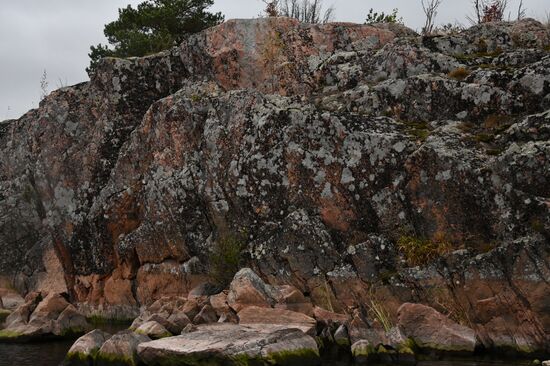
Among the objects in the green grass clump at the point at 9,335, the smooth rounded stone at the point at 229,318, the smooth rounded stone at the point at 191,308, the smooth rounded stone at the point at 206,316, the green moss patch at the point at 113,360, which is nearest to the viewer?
the green moss patch at the point at 113,360

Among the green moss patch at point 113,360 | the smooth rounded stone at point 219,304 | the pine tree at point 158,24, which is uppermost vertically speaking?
the pine tree at point 158,24

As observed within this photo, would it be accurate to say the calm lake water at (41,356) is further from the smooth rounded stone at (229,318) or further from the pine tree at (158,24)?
the pine tree at (158,24)

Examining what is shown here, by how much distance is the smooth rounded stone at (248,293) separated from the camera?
62.7 feet

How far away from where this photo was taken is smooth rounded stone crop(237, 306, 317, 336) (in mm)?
18047

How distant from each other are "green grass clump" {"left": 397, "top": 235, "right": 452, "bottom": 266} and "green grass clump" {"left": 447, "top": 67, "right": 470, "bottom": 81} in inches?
272

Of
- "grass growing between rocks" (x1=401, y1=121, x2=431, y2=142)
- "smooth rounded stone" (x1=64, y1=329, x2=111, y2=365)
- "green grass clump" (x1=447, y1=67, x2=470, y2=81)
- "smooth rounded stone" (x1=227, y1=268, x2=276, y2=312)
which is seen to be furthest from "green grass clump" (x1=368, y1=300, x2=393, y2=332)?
"green grass clump" (x1=447, y1=67, x2=470, y2=81)

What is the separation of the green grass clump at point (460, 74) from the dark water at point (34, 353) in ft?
54.6

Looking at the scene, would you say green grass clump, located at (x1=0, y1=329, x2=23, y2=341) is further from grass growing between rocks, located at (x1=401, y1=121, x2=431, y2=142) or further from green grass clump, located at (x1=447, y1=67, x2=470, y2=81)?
green grass clump, located at (x1=447, y1=67, x2=470, y2=81)

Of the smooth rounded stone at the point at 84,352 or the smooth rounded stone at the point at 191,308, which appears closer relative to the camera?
the smooth rounded stone at the point at 84,352

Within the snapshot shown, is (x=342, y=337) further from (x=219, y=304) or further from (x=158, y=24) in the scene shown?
(x=158, y=24)

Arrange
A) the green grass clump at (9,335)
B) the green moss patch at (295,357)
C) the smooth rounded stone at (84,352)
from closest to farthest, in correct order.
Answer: the green moss patch at (295,357)
the smooth rounded stone at (84,352)
the green grass clump at (9,335)

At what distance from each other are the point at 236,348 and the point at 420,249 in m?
7.10

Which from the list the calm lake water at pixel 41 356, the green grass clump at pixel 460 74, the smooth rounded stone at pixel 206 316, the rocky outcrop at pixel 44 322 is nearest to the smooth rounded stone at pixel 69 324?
the rocky outcrop at pixel 44 322

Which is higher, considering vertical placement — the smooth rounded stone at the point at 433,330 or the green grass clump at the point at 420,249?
the green grass clump at the point at 420,249
